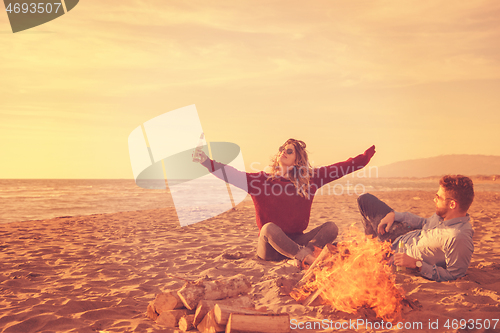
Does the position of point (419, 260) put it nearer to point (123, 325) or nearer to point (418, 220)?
point (418, 220)

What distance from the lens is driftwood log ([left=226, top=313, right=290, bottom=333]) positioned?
2549 mm

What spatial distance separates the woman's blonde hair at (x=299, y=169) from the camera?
464cm

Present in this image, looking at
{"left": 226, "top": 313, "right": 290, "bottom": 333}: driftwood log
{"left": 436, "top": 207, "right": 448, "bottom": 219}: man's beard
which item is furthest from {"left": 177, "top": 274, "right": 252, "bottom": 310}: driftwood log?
{"left": 436, "top": 207, "right": 448, "bottom": 219}: man's beard

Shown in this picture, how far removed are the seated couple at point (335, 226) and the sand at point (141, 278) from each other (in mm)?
283

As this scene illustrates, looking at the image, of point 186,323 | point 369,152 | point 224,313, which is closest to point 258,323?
point 224,313

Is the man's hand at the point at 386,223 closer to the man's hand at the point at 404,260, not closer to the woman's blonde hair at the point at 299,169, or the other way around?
the man's hand at the point at 404,260

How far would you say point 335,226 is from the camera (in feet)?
14.7

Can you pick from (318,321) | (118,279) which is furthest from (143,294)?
(318,321)

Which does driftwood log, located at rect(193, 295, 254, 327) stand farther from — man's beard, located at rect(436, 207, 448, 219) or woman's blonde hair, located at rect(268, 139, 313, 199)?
man's beard, located at rect(436, 207, 448, 219)

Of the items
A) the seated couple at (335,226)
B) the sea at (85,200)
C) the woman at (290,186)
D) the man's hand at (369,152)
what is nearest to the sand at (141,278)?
the seated couple at (335,226)

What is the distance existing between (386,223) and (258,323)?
96.1 inches

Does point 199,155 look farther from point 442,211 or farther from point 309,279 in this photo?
point 442,211

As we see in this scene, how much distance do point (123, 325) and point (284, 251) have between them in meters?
2.15

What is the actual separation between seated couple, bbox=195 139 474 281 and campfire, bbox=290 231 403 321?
1.67 feet
